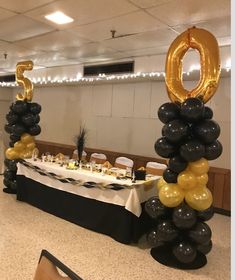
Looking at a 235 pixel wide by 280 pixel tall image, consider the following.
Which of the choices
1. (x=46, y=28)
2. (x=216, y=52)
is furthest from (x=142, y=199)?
(x=46, y=28)

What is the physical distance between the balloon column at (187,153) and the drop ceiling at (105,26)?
0.46 meters

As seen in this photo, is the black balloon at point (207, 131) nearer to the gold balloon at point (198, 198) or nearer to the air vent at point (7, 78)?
the gold balloon at point (198, 198)

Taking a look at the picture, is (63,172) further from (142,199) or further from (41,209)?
(142,199)

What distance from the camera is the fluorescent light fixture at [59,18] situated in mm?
3590

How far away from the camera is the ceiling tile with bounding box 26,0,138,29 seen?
318cm

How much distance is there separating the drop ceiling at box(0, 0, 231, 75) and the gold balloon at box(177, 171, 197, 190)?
1.84 meters

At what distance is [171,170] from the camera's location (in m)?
3.13

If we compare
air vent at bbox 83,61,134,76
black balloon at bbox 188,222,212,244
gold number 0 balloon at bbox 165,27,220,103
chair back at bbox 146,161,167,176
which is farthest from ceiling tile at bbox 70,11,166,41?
black balloon at bbox 188,222,212,244

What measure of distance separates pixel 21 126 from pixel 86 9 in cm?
280

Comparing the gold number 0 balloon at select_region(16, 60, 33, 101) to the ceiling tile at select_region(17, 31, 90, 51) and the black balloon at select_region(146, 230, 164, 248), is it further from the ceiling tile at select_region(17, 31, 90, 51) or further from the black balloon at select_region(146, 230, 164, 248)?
the black balloon at select_region(146, 230, 164, 248)

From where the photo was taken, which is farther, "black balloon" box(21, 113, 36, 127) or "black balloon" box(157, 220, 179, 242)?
"black balloon" box(21, 113, 36, 127)

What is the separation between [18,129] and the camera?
531 cm

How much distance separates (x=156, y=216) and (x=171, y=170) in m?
0.57

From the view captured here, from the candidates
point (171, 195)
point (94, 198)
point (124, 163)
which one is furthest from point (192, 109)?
point (124, 163)
